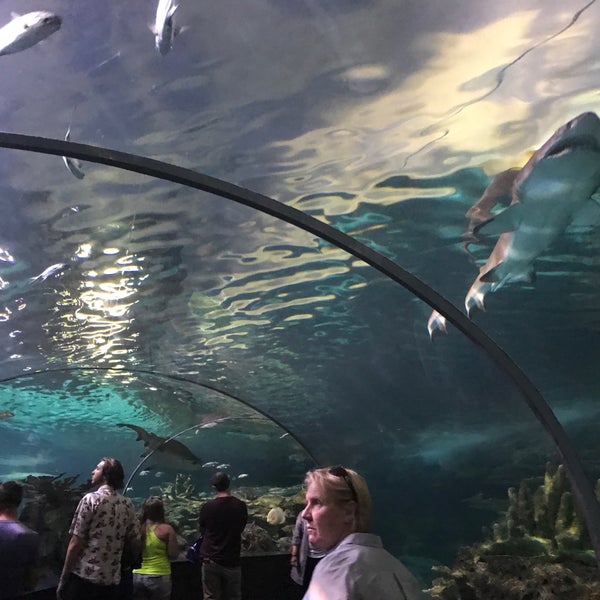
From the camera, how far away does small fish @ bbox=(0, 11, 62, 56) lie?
3.58 m

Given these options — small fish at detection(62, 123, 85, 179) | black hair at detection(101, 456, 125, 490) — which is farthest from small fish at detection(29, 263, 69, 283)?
black hair at detection(101, 456, 125, 490)

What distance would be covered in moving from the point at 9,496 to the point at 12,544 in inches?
14.1

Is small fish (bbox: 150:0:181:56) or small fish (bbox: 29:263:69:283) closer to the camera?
small fish (bbox: 150:0:181:56)

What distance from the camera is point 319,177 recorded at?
566cm

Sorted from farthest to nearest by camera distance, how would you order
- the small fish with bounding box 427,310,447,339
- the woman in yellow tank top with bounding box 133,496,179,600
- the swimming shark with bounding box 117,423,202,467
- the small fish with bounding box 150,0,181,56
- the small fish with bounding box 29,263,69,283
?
the swimming shark with bounding box 117,423,202,467, the small fish with bounding box 427,310,447,339, the small fish with bounding box 29,263,69,283, the woman in yellow tank top with bounding box 133,496,179,600, the small fish with bounding box 150,0,181,56

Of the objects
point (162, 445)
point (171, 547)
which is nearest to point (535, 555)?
point (171, 547)

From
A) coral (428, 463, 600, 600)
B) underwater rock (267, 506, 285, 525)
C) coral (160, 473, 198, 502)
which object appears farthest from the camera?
coral (160, 473, 198, 502)

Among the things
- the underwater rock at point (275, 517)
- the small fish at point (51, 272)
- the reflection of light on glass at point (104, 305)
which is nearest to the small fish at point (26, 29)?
→ the reflection of light on glass at point (104, 305)

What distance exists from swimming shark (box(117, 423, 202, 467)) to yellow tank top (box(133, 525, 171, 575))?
969 centimetres

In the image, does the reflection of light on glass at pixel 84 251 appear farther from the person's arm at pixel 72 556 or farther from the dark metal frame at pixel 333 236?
the person's arm at pixel 72 556

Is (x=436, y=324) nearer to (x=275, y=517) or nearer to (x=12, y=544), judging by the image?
(x=12, y=544)

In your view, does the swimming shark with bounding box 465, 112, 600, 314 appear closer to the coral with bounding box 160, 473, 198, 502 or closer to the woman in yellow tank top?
the woman in yellow tank top

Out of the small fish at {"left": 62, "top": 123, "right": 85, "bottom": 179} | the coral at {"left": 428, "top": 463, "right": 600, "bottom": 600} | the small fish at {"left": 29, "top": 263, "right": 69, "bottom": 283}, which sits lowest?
the coral at {"left": 428, "top": 463, "right": 600, "bottom": 600}

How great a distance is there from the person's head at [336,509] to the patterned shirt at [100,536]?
8.72 feet
